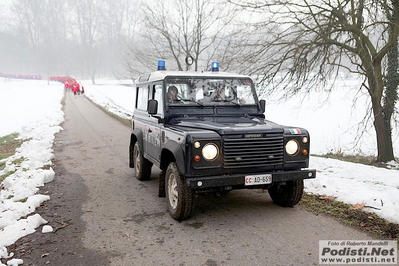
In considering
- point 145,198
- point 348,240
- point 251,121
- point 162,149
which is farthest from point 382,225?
point 145,198

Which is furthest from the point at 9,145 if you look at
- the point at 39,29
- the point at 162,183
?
the point at 39,29

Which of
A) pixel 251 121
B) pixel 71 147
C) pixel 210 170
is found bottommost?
pixel 71 147

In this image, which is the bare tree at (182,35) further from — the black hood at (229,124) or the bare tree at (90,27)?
the bare tree at (90,27)

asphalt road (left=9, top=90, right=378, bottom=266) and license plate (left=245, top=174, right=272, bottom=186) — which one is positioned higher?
license plate (left=245, top=174, right=272, bottom=186)

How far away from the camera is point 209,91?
5930mm

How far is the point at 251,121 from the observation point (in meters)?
5.43

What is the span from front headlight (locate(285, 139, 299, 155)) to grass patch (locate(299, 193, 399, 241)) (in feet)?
3.25

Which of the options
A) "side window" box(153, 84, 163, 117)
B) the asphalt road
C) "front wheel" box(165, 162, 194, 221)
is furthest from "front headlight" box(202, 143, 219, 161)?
"side window" box(153, 84, 163, 117)

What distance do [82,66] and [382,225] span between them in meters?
100.0

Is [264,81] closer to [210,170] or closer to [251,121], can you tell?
[251,121]

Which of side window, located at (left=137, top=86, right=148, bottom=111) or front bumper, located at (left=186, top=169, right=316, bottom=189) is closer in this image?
front bumper, located at (left=186, top=169, right=316, bottom=189)

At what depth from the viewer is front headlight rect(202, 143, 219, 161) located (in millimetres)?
4445

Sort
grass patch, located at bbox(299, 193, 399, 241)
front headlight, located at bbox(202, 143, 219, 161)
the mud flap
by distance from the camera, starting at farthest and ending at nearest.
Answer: the mud flap
front headlight, located at bbox(202, 143, 219, 161)
grass patch, located at bbox(299, 193, 399, 241)

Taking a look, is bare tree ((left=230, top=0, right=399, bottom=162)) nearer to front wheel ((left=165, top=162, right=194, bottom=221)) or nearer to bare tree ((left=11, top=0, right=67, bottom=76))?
front wheel ((left=165, top=162, right=194, bottom=221))
